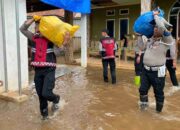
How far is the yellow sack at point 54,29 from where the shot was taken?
4.65 meters

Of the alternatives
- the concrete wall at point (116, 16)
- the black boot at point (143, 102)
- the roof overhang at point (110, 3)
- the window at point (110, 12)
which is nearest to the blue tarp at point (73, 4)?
the black boot at point (143, 102)

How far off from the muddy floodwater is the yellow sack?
4.66 ft

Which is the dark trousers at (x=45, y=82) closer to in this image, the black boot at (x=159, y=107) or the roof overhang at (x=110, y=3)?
the black boot at (x=159, y=107)

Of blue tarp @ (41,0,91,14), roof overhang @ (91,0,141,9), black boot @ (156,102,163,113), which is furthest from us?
roof overhang @ (91,0,141,9)

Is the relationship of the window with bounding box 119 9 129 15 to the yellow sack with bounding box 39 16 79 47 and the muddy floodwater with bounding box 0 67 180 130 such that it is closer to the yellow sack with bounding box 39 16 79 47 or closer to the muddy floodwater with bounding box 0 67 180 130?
the muddy floodwater with bounding box 0 67 180 130

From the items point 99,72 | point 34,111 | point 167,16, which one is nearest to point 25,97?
point 34,111

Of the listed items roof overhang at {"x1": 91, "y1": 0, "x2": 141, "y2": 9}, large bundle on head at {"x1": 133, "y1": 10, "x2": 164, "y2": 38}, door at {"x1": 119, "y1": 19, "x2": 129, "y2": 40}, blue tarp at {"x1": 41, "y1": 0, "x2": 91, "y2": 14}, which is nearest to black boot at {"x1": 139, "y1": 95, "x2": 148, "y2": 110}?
large bundle on head at {"x1": 133, "y1": 10, "x2": 164, "y2": 38}

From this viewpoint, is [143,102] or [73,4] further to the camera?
[73,4]

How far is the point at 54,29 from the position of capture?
183 inches

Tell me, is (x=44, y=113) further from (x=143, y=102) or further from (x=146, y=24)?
(x=146, y=24)

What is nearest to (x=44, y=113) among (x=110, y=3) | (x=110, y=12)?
(x=110, y=3)

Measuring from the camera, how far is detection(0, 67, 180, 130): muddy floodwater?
192 inches

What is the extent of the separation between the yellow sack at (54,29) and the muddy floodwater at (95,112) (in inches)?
55.9

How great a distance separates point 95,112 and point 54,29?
188 centimetres
